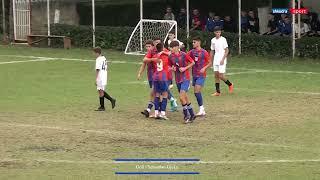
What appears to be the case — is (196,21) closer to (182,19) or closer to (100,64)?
(182,19)

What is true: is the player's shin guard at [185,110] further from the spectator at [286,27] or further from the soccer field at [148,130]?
the spectator at [286,27]

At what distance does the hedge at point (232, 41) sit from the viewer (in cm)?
3045

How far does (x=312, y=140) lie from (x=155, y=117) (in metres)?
4.06

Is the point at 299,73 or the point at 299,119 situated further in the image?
the point at 299,73

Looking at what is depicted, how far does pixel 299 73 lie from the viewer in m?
25.8

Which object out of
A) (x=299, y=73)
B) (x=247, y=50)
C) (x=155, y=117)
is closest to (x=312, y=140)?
(x=155, y=117)

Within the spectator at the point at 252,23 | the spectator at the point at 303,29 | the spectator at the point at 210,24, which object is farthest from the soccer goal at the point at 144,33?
the spectator at the point at 303,29

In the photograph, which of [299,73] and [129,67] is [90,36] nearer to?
[129,67]

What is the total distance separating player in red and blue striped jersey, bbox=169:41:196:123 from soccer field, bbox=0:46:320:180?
12.9 inches

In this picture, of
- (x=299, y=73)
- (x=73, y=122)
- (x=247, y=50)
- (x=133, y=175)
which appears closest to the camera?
(x=133, y=175)

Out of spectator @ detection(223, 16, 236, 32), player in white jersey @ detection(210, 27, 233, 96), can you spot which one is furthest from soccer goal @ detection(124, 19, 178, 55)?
player in white jersey @ detection(210, 27, 233, 96)

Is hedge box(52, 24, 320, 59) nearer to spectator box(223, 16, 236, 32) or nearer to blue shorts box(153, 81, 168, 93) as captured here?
spectator box(223, 16, 236, 32)

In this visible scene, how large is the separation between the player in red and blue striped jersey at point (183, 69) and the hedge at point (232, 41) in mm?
14902

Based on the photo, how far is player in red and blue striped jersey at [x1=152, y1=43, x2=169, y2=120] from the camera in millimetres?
16484
